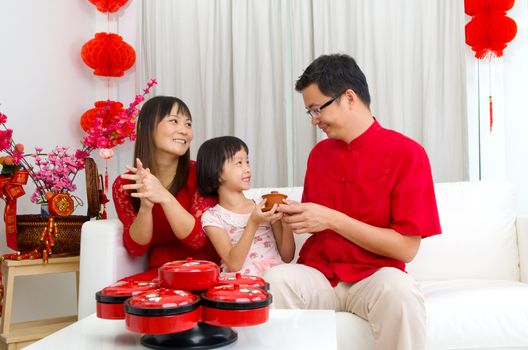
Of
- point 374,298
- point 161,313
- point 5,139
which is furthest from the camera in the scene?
point 5,139

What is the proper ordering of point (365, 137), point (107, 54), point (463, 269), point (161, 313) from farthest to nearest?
point (107, 54) → point (463, 269) → point (365, 137) → point (161, 313)

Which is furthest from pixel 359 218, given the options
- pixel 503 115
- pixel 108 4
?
pixel 108 4

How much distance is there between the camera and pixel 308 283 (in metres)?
1.69

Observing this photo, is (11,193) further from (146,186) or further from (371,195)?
(371,195)

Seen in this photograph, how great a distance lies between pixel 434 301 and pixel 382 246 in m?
0.27

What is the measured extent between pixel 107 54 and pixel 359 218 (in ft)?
6.63

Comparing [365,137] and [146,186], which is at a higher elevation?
[365,137]

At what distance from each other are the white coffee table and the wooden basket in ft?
3.88

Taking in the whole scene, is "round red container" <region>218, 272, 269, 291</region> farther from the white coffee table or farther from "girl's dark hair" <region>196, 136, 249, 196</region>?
"girl's dark hair" <region>196, 136, 249, 196</region>

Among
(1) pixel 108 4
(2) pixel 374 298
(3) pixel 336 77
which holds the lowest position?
(2) pixel 374 298

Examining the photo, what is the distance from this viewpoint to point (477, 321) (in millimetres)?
1701

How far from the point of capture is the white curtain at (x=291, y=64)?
290 centimetres

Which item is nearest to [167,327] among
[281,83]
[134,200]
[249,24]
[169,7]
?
[134,200]

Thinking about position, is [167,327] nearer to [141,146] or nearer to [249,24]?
[141,146]
